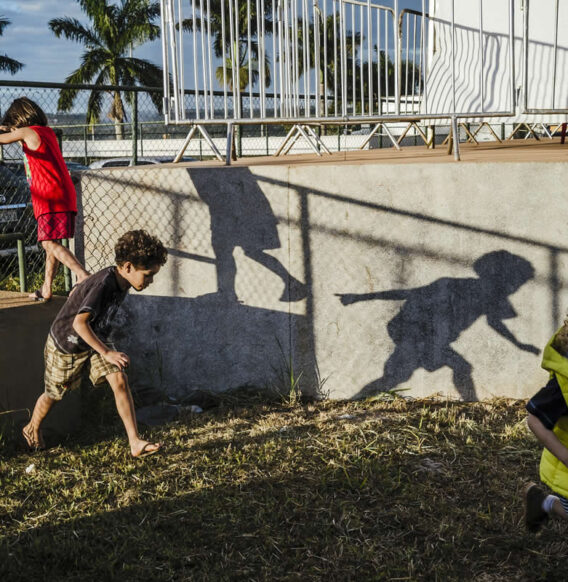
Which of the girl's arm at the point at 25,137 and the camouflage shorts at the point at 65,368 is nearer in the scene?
the camouflage shorts at the point at 65,368

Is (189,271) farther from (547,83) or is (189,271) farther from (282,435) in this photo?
(547,83)

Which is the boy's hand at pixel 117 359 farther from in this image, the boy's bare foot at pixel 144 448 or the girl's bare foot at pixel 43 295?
the girl's bare foot at pixel 43 295

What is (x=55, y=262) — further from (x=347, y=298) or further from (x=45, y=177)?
(x=347, y=298)

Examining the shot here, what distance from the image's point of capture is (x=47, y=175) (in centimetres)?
538

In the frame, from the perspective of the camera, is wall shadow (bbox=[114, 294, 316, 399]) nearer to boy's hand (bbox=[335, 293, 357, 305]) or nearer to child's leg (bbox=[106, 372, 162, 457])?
boy's hand (bbox=[335, 293, 357, 305])

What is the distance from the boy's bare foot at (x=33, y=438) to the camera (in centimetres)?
466

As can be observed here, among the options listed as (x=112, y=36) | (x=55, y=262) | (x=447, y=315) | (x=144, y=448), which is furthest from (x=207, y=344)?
(x=112, y=36)

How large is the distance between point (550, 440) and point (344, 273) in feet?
9.35

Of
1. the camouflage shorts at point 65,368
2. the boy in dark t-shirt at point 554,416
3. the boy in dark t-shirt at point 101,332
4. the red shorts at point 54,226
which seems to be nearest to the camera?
the boy in dark t-shirt at point 554,416

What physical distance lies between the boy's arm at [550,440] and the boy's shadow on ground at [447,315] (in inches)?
99.0

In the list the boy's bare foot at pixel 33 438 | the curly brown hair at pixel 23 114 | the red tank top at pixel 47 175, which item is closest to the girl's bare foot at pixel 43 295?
the red tank top at pixel 47 175

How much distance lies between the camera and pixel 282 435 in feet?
15.9

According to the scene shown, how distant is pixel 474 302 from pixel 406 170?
3.39ft

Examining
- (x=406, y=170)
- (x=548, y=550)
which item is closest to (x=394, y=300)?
(x=406, y=170)
